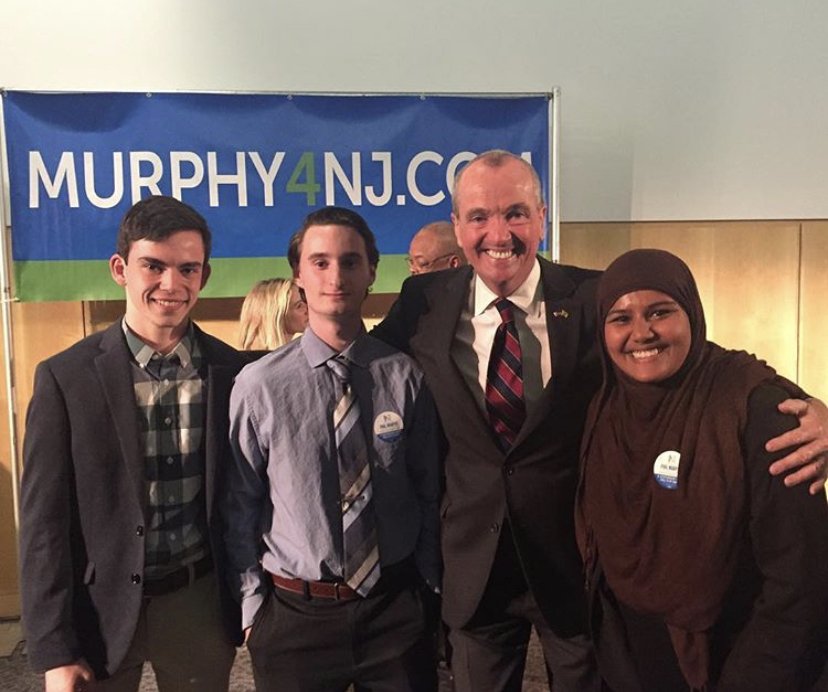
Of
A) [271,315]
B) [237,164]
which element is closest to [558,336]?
[271,315]

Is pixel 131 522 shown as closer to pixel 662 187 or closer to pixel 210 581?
pixel 210 581

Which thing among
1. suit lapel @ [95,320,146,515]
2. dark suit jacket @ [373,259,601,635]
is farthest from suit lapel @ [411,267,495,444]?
suit lapel @ [95,320,146,515]

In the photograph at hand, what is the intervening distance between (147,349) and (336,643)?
825 millimetres

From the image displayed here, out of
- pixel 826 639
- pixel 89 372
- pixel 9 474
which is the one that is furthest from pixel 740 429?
pixel 9 474

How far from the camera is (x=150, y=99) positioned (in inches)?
123

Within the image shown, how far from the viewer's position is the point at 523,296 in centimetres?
170

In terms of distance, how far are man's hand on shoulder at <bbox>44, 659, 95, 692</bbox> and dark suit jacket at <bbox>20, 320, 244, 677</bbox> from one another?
19 millimetres

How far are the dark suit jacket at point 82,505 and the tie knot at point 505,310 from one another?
753mm

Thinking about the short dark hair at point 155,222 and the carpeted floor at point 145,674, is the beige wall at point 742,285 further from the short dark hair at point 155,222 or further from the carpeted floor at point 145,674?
the short dark hair at point 155,222

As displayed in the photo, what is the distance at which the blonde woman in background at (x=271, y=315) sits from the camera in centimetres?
311

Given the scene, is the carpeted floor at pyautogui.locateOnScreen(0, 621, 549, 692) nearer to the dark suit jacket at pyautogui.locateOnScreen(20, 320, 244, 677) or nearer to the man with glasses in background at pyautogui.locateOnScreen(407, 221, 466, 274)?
the dark suit jacket at pyautogui.locateOnScreen(20, 320, 244, 677)

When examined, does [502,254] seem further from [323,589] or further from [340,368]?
[323,589]

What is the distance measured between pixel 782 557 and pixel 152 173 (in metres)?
2.92

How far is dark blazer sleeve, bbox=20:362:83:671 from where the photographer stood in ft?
4.93
